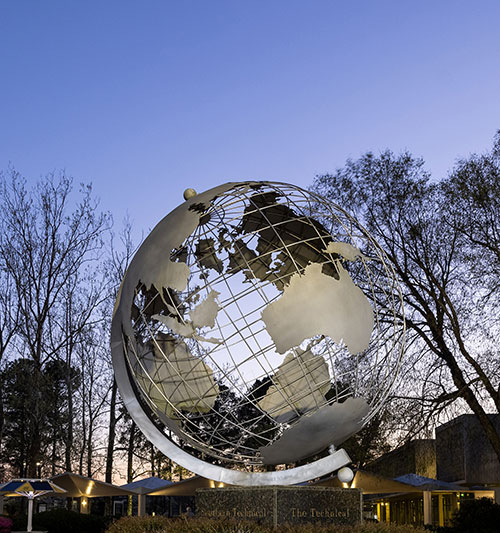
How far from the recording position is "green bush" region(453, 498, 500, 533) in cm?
1416

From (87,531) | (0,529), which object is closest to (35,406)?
(87,531)

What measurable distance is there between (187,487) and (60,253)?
829cm

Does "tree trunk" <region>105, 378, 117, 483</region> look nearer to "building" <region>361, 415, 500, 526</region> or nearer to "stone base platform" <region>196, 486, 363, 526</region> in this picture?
"building" <region>361, 415, 500, 526</region>

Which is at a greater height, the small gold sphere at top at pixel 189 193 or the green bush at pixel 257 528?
the small gold sphere at top at pixel 189 193

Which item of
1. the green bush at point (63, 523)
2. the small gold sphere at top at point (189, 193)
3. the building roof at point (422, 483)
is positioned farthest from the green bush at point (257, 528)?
the building roof at point (422, 483)

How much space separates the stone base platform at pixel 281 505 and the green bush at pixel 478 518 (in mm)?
7235

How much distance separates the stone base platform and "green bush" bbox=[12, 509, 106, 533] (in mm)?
11256

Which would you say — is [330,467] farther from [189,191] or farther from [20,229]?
[20,229]

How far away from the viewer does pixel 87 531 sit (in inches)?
706

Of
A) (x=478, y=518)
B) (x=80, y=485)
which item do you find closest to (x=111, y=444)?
(x=80, y=485)

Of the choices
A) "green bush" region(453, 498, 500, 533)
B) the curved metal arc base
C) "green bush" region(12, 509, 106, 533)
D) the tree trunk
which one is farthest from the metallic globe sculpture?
the tree trunk

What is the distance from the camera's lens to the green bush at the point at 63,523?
57.9ft

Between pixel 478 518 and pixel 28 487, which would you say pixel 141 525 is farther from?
pixel 478 518

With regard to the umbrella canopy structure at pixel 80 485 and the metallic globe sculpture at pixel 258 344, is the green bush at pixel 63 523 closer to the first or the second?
the umbrella canopy structure at pixel 80 485
